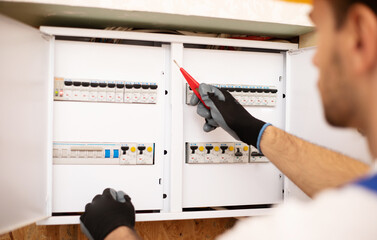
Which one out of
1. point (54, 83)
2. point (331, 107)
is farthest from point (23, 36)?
point (331, 107)

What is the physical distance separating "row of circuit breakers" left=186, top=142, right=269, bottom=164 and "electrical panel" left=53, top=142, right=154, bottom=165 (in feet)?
0.52

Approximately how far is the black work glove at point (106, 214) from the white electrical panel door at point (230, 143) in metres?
0.24

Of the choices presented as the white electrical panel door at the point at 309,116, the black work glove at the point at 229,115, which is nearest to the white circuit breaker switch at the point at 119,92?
the black work glove at the point at 229,115

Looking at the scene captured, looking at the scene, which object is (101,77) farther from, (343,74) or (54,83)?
(343,74)

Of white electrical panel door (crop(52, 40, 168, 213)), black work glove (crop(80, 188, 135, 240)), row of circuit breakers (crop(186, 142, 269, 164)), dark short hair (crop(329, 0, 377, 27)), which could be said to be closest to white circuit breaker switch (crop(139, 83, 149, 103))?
white electrical panel door (crop(52, 40, 168, 213))

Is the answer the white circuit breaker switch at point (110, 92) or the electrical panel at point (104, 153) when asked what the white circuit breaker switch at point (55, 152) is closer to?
the electrical panel at point (104, 153)

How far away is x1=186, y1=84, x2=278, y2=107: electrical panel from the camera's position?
1113 mm

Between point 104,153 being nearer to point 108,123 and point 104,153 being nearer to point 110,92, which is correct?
point 108,123

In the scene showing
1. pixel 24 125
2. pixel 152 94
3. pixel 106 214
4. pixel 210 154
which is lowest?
pixel 106 214

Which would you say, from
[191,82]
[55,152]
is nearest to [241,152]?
[191,82]

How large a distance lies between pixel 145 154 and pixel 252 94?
474 mm

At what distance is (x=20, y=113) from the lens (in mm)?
851

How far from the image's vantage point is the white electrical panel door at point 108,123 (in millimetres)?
1002

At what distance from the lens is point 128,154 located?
1039 millimetres
